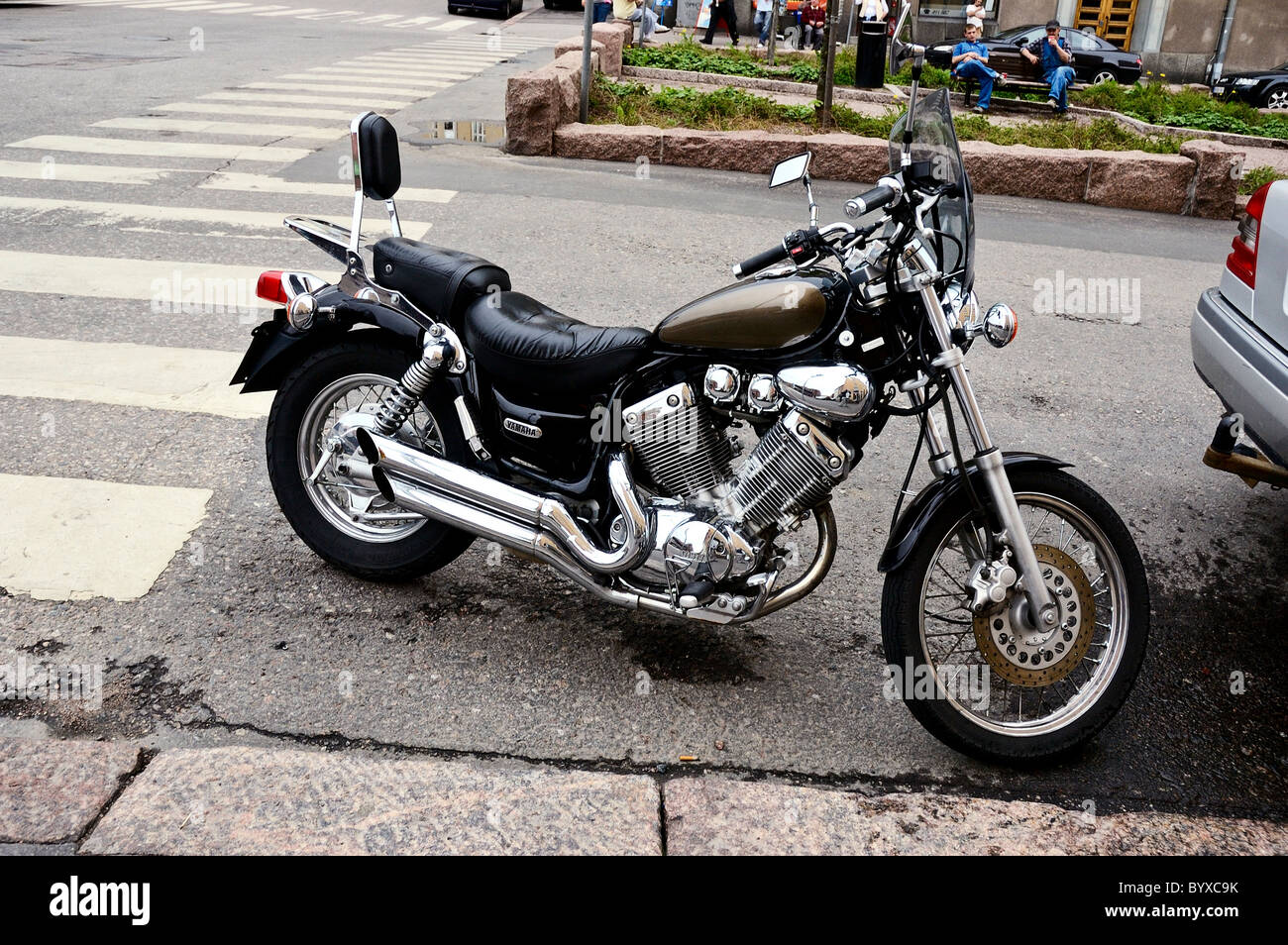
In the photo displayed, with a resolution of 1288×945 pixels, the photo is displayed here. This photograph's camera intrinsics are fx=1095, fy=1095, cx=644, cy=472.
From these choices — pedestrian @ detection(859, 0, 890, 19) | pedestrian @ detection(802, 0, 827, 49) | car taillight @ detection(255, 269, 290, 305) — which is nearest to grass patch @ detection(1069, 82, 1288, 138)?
pedestrian @ detection(859, 0, 890, 19)

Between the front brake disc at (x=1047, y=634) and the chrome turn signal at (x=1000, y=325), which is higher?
the chrome turn signal at (x=1000, y=325)

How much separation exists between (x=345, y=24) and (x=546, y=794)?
85.1 feet

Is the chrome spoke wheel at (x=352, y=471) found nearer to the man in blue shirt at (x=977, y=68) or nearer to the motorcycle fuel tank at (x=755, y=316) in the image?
the motorcycle fuel tank at (x=755, y=316)

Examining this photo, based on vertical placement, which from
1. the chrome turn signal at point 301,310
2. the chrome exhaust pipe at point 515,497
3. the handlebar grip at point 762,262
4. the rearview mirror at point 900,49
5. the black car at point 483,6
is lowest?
the chrome exhaust pipe at point 515,497

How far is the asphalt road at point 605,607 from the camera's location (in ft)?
10.3

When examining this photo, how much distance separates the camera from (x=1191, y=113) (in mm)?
15469

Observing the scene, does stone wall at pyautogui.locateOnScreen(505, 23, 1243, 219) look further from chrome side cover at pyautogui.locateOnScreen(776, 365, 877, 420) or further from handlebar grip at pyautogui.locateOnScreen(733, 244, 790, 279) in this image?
chrome side cover at pyautogui.locateOnScreen(776, 365, 877, 420)

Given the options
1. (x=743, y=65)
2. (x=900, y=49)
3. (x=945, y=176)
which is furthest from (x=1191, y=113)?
(x=945, y=176)

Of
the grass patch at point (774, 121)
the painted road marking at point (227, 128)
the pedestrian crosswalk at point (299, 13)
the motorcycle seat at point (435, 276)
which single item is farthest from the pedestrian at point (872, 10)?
the motorcycle seat at point (435, 276)

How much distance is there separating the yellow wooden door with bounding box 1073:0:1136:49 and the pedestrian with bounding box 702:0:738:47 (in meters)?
9.71

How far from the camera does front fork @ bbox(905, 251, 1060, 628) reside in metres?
2.89

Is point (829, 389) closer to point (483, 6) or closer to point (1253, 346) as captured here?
point (1253, 346)
